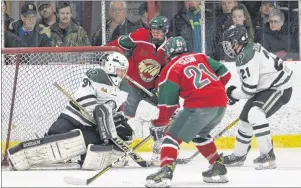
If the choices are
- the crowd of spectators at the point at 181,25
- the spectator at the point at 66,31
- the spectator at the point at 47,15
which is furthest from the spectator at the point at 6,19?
the spectator at the point at 66,31

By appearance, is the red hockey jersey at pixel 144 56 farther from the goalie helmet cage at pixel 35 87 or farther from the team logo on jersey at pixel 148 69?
the goalie helmet cage at pixel 35 87

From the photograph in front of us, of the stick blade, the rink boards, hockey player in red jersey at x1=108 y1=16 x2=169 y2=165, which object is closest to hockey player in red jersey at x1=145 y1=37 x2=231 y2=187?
the stick blade

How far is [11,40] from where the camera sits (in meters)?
7.14

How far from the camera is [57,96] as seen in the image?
649 centimetres

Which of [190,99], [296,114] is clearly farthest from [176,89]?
[296,114]

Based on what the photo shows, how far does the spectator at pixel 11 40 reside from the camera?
712 cm

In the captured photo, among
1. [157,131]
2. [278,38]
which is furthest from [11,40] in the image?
[278,38]

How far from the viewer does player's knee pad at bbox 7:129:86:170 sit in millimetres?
5410

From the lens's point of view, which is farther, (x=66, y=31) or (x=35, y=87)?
(x=66, y=31)

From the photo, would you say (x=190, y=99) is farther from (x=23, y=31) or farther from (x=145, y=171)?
(x=23, y=31)

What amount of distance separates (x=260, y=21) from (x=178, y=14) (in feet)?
2.40

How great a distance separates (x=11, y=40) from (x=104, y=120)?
205 cm

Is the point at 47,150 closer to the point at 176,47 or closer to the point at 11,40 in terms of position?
the point at 176,47

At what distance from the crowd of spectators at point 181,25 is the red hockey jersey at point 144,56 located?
42.9 inches
